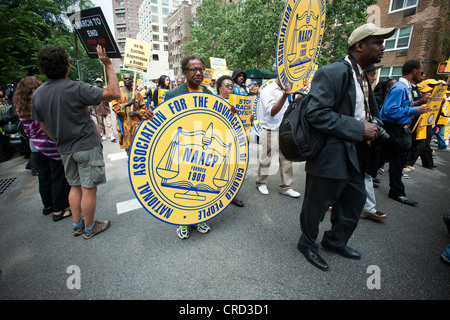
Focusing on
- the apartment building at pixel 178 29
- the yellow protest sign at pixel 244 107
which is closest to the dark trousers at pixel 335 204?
the yellow protest sign at pixel 244 107

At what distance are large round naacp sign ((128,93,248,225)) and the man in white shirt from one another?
3.70ft

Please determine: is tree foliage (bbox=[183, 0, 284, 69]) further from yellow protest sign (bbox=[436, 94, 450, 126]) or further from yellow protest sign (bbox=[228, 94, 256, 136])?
yellow protest sign (bbox=[228, 94, 256, 136])

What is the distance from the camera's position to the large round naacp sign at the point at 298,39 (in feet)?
7.00

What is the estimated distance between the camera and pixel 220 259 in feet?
6.79

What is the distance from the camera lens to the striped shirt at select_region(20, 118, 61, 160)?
102 inches

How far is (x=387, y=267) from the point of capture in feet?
6.51

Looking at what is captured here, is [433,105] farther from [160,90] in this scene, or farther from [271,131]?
[160,90]

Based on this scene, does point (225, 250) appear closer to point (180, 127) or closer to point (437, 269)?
point (180, 127)

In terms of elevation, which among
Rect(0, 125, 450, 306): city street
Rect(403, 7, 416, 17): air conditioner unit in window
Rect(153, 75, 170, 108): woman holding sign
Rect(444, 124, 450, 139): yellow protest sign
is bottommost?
Rect(0, 125, 450, 306): city street

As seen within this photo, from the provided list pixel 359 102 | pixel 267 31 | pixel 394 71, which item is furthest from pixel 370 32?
pixel 394 71

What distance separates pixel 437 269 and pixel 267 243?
5.30 ft

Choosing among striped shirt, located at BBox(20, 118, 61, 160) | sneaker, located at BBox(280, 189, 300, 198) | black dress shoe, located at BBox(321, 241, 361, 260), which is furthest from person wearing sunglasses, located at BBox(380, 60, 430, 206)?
striped shirt, located at BBox(20, 118, 61, 160)

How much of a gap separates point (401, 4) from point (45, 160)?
21.5 meters
